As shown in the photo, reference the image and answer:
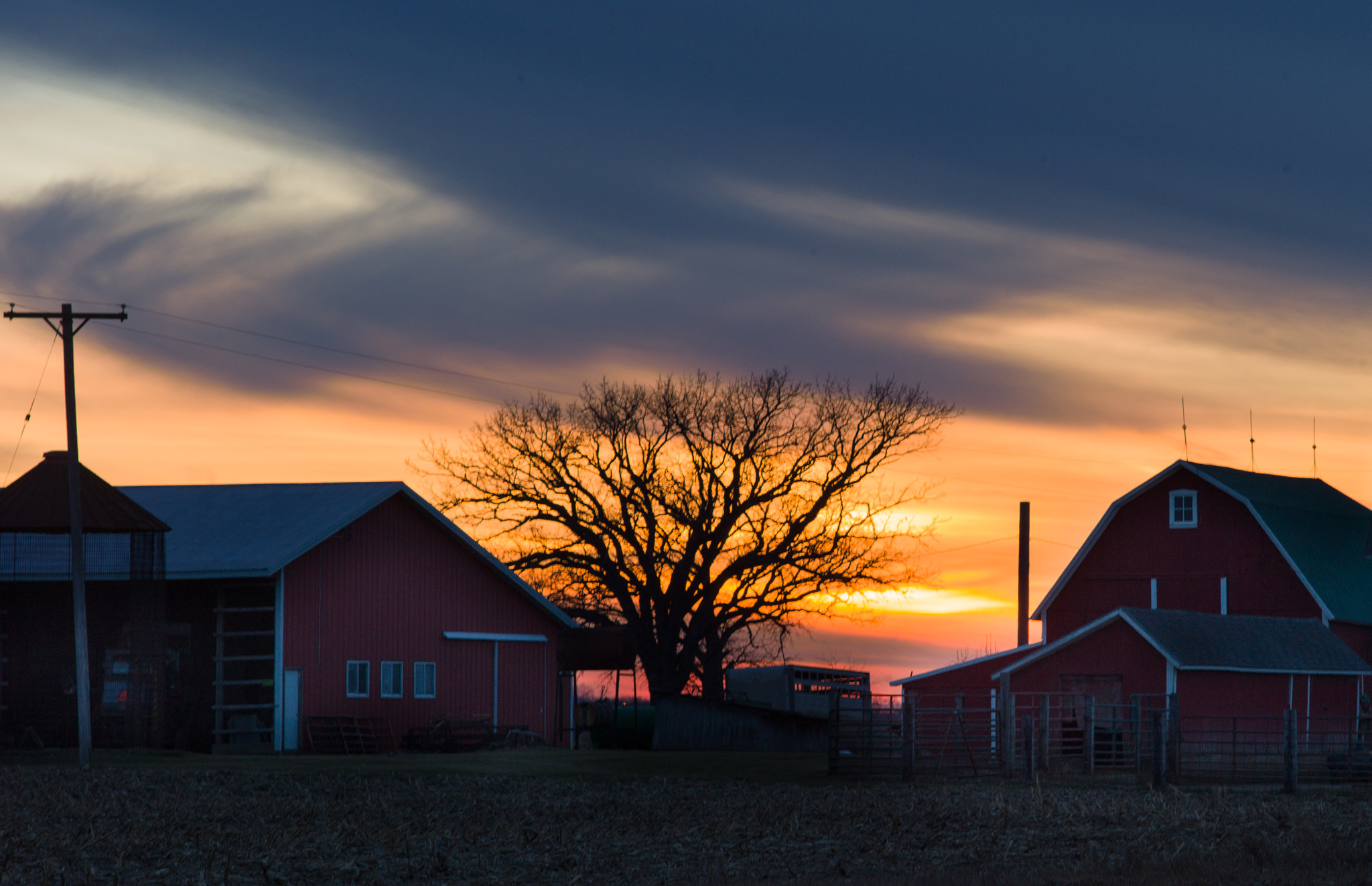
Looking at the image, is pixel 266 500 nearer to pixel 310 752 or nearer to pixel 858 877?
pixel 310 752

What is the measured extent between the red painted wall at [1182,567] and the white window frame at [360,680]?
75.1 ft

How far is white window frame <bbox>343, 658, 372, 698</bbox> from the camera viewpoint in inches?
1575

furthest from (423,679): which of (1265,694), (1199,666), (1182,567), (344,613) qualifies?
(1182,567)

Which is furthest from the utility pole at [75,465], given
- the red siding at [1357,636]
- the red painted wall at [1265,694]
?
the red siding at [1357,636]

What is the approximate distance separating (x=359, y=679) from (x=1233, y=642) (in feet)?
75.0

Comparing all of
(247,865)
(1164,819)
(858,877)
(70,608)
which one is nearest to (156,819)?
(247,865)

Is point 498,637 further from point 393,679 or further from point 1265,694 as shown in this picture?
point 1265,694

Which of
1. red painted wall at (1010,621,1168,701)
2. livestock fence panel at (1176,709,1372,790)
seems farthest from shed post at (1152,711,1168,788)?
red painted wall at (1010,621,1168,701)

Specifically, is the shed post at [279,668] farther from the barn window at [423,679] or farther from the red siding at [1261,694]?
the red siding at [1261,694]

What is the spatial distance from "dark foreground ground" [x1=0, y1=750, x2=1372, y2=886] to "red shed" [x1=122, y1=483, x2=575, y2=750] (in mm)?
8540

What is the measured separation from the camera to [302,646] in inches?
1518

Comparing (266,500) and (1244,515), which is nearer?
(266,500)

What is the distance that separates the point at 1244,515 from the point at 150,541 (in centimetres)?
3166

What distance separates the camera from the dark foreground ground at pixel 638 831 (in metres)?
16.8
